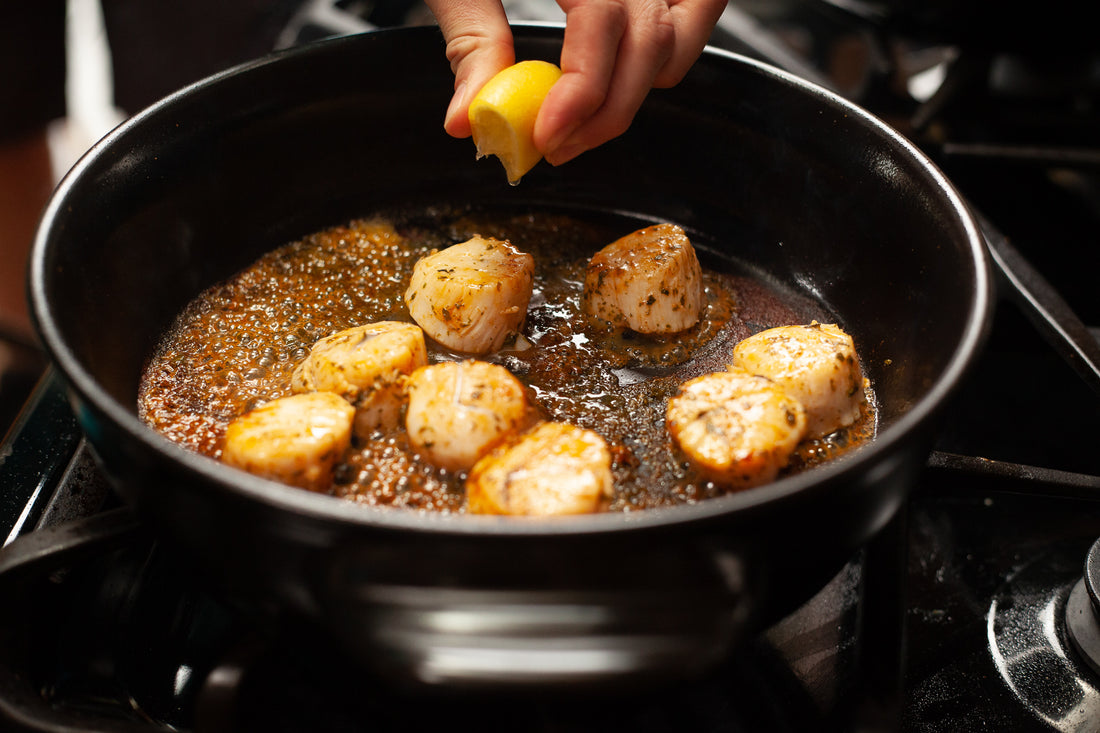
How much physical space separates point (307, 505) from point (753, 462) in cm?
50

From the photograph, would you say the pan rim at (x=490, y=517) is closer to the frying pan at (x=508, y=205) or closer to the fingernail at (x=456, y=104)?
the frying pan at (x=508, y=205)

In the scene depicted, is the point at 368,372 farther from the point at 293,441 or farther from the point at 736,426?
the point at 736,426

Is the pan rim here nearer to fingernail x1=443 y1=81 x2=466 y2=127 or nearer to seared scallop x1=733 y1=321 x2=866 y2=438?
seared scallop x1=733 y1=321 x2=866 y2=438

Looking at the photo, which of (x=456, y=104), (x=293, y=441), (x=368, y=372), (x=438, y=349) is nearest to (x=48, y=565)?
(x=293, y=441)

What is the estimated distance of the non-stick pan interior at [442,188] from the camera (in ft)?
3.59

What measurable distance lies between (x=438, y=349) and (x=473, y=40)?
44 cm

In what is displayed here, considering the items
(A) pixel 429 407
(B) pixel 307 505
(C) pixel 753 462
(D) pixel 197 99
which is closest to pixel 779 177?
(C) pixel 753 462

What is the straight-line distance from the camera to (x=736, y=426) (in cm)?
99

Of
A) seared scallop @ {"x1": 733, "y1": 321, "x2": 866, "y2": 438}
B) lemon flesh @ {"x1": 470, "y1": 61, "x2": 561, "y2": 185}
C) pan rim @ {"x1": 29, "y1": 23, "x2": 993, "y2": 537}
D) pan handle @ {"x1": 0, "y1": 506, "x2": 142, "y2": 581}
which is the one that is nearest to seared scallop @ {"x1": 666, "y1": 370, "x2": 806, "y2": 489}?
seared scallop @ {"x1": 733, "y1": 321, "x2": 866, "y2": 438}

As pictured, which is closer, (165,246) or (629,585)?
(629,585)

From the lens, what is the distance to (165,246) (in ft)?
4.07

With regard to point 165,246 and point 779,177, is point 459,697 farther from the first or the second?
point 779,177

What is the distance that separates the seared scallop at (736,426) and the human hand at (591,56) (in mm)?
361

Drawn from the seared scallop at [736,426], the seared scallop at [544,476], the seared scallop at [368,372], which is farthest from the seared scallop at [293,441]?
the seared scallop at [736,426]
